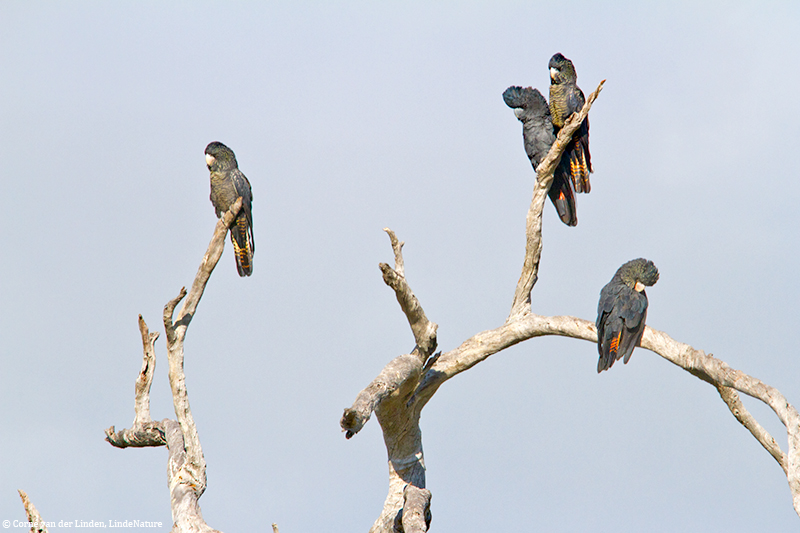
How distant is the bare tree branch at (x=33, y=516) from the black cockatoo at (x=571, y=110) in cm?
660

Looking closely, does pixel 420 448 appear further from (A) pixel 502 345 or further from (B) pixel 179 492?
(B) pixel 179 492

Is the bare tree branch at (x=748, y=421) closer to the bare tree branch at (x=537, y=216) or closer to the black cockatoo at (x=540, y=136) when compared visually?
the bare tree branch at (x=537, y=216)

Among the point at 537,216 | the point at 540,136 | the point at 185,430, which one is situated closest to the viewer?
the point at 185,430

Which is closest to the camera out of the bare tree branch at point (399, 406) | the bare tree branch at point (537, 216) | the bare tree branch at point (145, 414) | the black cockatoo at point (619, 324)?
the bare tree branch at point (399, 406)

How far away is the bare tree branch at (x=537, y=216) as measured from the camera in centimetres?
830

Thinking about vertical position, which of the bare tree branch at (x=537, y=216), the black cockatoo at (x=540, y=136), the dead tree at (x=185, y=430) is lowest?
the dead tree at (x=185, y=430)

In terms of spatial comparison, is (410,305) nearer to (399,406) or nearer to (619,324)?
(399,406)

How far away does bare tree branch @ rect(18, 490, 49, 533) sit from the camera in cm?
701

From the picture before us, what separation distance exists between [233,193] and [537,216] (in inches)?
154

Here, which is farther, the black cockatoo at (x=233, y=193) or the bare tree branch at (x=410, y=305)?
the black cockatoo at (x=233, y=193)

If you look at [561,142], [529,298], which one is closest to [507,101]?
[561,142]

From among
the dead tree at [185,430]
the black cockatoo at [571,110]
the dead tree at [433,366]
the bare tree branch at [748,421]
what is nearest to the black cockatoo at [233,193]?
the dead tree at [185,430]

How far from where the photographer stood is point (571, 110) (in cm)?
969

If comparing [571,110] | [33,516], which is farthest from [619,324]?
[33,516]
